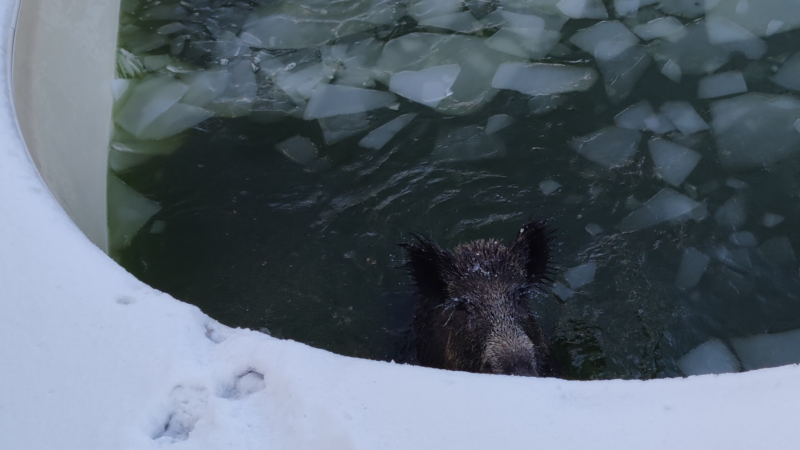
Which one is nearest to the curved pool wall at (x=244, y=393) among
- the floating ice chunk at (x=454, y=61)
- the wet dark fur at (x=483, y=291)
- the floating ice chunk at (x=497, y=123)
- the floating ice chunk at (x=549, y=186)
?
the wet dark fur at (x=483, y=291)

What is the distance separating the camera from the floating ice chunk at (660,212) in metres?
3.54

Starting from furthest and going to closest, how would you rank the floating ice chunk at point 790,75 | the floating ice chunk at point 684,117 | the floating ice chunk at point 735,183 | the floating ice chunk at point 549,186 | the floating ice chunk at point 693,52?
the floating ice chunk at point 693,52 → the floating ice chunk at point 790,75 → the floating ice chunk at point 684,117 → the floating ice chunk at point 549,186 → the floating ice chunk at point 735,183

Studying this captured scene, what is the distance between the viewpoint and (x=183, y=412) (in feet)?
5.06

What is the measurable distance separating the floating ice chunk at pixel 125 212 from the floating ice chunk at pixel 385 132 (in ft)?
3.93

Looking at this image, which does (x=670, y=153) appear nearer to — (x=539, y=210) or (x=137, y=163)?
(x=539, y=210)

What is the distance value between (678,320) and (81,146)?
299 centimetres

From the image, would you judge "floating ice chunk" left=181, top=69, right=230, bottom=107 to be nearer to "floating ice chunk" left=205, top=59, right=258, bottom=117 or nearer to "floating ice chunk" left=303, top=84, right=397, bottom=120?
"floating ice chunk" left=205, top=59, right=258, bottom=117

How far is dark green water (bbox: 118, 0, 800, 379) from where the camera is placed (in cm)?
326

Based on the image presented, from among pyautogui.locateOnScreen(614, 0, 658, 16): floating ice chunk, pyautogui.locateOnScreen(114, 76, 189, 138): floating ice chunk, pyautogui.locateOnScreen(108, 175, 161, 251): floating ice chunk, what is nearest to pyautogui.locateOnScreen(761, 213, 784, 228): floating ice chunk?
pyautogui.locateOnScreen(614, 0, 658, 16): floating ice chunk

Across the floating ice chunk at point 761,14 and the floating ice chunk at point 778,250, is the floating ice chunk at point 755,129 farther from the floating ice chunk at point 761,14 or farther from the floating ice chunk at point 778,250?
the floating ice chunk at point 761,14

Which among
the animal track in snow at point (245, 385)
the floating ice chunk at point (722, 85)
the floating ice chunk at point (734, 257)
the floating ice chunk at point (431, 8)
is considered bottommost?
the floating ice chunk at point (734, 257)

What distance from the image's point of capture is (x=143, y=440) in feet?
4.86

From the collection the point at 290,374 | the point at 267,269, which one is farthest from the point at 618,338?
the point at 290,374

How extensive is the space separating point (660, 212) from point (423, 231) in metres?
1.25
